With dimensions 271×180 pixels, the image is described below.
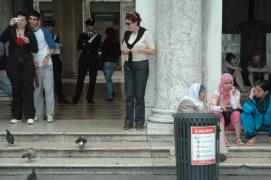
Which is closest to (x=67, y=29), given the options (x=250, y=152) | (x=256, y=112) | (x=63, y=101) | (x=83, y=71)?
(x=63, y=101)

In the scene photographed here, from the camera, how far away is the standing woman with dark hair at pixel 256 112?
26.0 feet

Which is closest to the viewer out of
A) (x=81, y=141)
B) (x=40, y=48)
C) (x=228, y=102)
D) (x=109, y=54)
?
(x=81, y=141)

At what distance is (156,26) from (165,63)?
26.0 inches

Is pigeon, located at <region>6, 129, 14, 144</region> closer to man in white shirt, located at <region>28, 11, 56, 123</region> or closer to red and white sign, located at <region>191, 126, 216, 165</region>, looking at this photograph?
man in white shirt, located at <region>28, 11, 56, 123</region>

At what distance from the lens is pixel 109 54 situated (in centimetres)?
1259

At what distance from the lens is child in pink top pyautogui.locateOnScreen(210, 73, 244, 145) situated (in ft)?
26.2

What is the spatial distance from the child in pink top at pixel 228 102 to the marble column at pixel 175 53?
397mm

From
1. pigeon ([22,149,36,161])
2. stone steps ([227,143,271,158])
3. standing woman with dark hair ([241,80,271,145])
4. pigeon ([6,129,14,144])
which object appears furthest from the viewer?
standing woman with dark hair ([241,80,271,145])

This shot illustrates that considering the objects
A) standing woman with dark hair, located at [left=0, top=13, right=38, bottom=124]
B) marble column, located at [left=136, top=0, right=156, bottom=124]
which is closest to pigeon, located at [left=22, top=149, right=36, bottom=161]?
standing woman with dark hair, located at [left=0, top=13, right=38, bottom=124]

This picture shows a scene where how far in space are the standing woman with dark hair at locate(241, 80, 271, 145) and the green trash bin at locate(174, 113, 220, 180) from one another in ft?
7.87

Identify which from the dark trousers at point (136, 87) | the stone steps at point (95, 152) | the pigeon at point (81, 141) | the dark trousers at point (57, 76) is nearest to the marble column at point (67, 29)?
the dark trousers at point (57, 76)

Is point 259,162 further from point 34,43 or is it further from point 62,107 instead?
point 62,107

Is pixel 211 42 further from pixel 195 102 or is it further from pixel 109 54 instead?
pixel 109 54

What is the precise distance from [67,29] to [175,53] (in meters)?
13.4
